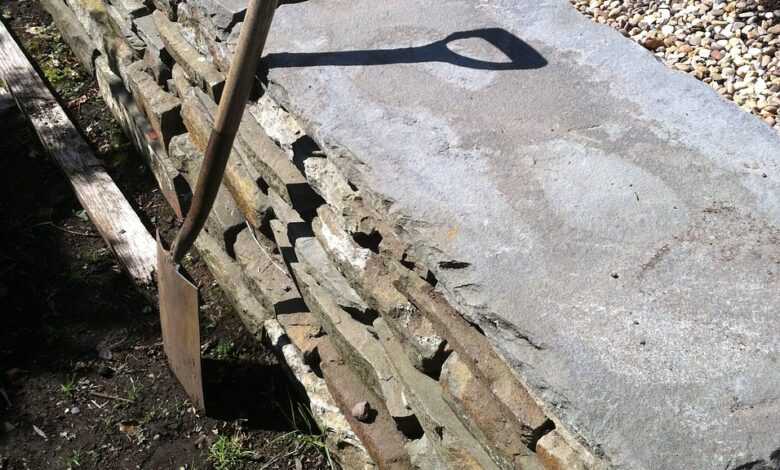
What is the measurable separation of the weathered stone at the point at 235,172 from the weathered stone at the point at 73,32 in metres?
1.39

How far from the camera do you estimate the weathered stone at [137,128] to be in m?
3.71

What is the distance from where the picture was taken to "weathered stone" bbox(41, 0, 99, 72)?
4.56m

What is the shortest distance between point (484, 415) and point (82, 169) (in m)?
2.56

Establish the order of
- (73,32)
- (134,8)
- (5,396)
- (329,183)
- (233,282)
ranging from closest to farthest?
(329,183) → (5,396) → (233,282) → (134,8) → (73,32)

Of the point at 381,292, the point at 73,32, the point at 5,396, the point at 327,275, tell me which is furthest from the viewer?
the point at 73,32

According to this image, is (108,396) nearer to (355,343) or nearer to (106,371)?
(106,371)

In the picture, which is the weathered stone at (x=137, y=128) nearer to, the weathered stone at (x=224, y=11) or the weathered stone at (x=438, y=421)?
the weathered stone at (x=224, y=11)

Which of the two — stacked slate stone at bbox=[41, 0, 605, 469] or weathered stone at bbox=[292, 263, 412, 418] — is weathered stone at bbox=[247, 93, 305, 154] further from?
weathered stone at bbox=[292, 263, 412, 418]

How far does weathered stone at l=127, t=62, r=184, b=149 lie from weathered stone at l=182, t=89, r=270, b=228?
121mm

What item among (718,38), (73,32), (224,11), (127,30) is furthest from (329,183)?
(73,32)

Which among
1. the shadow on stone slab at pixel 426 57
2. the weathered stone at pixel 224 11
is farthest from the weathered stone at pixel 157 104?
the shadow on stone slab at pixel 426 57

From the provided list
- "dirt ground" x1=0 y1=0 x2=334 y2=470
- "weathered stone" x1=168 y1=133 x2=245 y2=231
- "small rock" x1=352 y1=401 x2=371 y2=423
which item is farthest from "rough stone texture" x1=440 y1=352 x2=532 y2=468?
"weathered stone" x1=168 y1=133 x2=245 y2=231

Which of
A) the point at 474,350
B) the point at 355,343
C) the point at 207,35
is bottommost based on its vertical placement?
the point at 355,343

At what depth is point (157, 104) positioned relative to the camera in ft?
11.9
